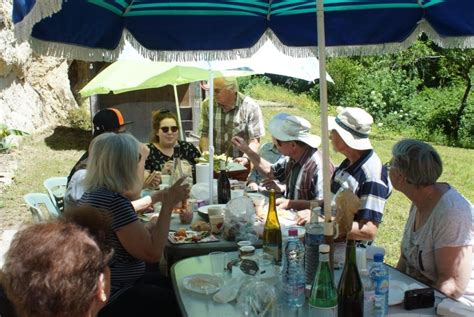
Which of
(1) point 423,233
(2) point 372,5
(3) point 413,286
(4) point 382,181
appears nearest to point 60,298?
(3) point 413,286

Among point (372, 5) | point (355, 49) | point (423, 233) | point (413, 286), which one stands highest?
point (372, 5)

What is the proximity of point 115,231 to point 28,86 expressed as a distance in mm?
8964

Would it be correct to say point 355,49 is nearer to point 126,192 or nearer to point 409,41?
point 409,41

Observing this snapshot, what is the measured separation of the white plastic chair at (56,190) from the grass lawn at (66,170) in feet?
4.43

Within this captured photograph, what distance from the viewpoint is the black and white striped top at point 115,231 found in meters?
2.44

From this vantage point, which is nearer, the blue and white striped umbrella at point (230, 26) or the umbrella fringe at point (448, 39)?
the blue and white striped umbrella at point (230, 26)

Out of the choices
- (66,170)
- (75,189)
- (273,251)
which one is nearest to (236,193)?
(75,189)

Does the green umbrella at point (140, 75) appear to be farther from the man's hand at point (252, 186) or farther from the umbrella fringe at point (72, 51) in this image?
the umbrella fringe at point (72, 51)

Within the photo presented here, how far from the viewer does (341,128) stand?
10.6 ft

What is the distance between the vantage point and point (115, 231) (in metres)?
2.44

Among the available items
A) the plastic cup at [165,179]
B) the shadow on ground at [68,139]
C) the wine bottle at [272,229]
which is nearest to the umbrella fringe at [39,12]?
the wine bottle at [272,229]

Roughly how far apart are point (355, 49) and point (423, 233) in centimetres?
135

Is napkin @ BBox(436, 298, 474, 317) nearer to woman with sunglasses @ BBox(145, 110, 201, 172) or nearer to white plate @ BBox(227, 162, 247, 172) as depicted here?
white plate @ BBox(227, 162, 247, 172)

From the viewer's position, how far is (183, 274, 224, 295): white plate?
208 centimetres
